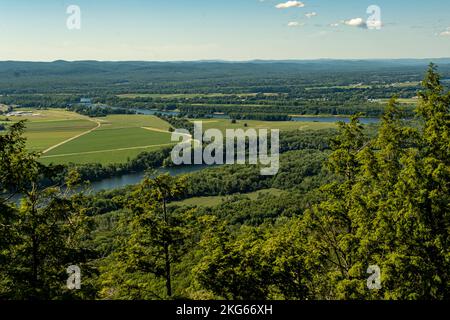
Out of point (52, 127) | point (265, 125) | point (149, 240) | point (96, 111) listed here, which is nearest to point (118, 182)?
point (52, 127)

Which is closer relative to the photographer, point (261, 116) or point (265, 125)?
point (265, 125)

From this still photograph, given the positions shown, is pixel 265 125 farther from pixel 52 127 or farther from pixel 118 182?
pixel 118 182

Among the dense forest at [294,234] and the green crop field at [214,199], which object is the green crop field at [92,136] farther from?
the dense forest at [294,234]

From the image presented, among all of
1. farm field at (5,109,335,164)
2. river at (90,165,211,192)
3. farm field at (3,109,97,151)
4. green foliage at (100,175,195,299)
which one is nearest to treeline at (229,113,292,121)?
farm field at (5,109,335,164)

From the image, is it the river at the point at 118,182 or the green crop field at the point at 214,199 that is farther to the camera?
the river at the point at 118,182

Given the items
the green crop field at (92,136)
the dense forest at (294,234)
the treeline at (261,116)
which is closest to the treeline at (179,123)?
the green crop field at (92,136)

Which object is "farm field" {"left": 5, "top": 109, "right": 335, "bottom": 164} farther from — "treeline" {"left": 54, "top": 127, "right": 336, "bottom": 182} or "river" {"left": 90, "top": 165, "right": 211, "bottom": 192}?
"river" {"left": 90, "top": 165, "right": 211, "bottom": 192}

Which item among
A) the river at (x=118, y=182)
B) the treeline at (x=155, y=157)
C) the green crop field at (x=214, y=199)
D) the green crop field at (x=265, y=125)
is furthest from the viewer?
the green crop field at (x=265, y=125)

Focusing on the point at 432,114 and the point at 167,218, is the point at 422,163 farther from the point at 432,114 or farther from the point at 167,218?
the point at 167,218
